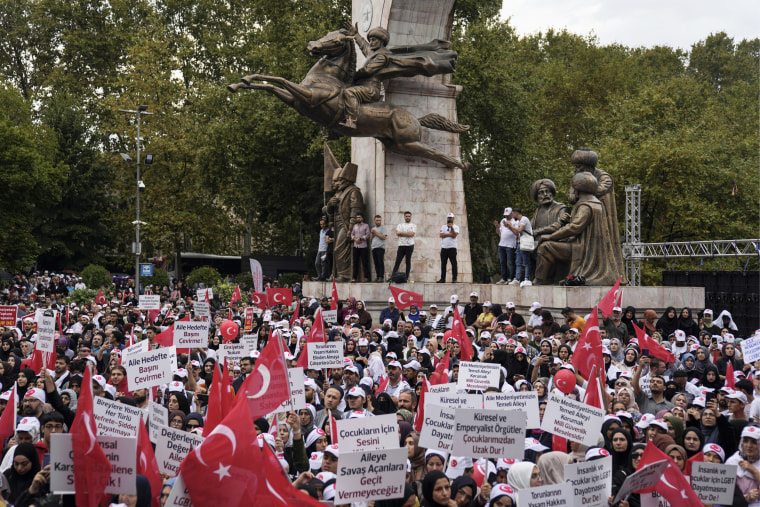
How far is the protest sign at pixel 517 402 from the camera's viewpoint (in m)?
8.45

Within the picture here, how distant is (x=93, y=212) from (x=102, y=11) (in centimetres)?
1247

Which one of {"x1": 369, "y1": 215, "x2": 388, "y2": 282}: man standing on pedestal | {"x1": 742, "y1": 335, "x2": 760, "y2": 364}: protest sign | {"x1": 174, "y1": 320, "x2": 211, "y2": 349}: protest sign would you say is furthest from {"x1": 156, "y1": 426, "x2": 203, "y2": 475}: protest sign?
{"x1": 369, "y1": 215, "x2": 388, "y2": 282}: man standing on pedestal

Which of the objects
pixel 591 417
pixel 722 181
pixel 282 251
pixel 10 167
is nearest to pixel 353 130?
pixel 591 417

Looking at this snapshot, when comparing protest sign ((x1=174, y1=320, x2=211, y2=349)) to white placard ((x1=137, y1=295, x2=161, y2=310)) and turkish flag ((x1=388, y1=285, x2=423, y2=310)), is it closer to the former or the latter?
turkish flag ((x1=388, y1=285, x2=423, y2=310))

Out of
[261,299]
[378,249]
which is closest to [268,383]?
[378,249]

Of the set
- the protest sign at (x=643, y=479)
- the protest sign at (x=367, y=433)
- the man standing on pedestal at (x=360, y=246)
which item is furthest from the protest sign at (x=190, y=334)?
the man standing on pedestal at (x=360, y=246)

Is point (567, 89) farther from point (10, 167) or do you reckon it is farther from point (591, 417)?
point (591, 417)

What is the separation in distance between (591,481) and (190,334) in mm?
7004

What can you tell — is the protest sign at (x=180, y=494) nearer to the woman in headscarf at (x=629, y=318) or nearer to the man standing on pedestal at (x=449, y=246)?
the woman in headscarf at (x=629, y=318)

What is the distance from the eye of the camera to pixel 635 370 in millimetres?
11609

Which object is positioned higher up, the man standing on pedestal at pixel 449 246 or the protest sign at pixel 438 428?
the man standing on pedestal at pixel 449 246

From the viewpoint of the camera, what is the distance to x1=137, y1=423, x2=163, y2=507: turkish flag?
23.6ft

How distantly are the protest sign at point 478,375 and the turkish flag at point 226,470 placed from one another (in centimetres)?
413

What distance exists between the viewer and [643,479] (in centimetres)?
618
